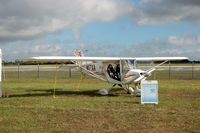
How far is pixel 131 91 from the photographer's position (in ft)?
83.0

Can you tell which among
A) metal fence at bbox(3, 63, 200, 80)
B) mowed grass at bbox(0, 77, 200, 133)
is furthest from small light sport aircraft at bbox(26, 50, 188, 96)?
metal fence at bbox(3, 63, 200, 80)

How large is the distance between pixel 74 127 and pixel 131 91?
1256cm

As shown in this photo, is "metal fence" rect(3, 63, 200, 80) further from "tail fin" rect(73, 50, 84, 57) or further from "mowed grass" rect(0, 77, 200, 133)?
"mowed grass" rect(0, 77, 200, 133)

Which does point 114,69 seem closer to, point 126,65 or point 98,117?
point 126,65

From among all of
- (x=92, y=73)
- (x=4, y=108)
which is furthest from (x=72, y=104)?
(x=92, y=73)

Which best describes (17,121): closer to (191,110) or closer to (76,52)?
(191,110)

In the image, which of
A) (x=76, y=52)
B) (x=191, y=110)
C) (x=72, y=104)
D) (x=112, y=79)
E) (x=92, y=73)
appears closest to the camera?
(x=191, y=110)

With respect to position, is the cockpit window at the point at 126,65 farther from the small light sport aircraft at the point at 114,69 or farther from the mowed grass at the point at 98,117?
the mowed grass at the point at 98,117

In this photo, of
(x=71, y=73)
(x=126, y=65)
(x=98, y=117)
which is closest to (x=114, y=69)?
(x=126, y=65)

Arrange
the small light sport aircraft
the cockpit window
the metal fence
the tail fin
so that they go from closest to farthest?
the small light sport aircraft < the cockpit window < the tail fin < the metal fence

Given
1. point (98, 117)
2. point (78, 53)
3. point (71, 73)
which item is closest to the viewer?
point (98, 117)

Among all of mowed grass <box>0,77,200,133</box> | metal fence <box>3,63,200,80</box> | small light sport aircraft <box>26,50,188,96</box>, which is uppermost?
small light sport aircraft <box>26,50,188,96</box>

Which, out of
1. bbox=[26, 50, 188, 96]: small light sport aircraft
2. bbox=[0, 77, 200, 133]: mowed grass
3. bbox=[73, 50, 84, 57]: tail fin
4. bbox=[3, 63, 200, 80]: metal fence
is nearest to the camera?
bbox=[0, 77, 200, 133]: mowed grass

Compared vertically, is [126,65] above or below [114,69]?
above
